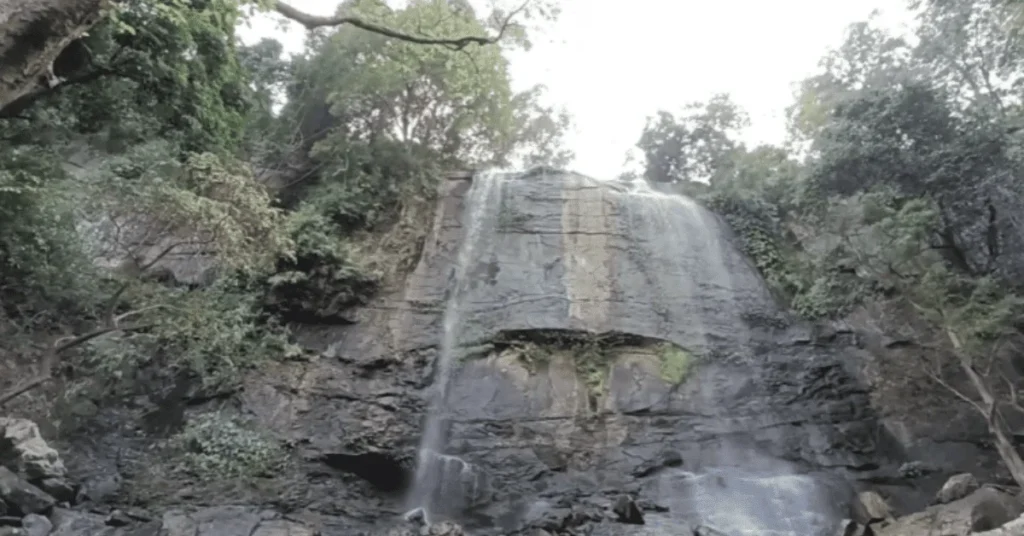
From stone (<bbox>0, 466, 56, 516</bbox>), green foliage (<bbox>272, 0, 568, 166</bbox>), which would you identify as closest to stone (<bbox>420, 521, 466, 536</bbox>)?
stone (<bbox>0, 466, 56, 516</bbox>)

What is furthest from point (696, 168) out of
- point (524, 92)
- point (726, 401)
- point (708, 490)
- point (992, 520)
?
point (992, 520)

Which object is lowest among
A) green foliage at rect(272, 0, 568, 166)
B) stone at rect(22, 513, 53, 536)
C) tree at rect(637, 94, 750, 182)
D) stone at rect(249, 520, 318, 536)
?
stone at rect(22, 513, 53, 536)

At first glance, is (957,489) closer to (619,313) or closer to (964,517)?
(964,517)

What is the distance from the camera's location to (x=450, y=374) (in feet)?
42.4

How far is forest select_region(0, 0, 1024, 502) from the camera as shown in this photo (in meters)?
8.14

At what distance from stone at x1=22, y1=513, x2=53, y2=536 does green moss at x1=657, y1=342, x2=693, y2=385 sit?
375 inches

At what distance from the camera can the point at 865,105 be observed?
13406mm

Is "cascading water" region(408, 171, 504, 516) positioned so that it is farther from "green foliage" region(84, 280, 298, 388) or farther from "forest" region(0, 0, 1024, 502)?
"green foliage" region(84, 280, 298, 388)

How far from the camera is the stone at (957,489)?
30.4 ft

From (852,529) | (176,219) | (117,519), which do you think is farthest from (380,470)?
(852,529)

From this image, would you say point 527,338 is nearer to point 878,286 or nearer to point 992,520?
point 878,286

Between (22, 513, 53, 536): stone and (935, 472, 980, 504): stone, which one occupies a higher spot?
(935, 472, 980, 504): stone

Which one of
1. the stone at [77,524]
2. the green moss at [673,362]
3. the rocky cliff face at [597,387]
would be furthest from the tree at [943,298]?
the stone at [77,524]

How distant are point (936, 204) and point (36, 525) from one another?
14.0 m
